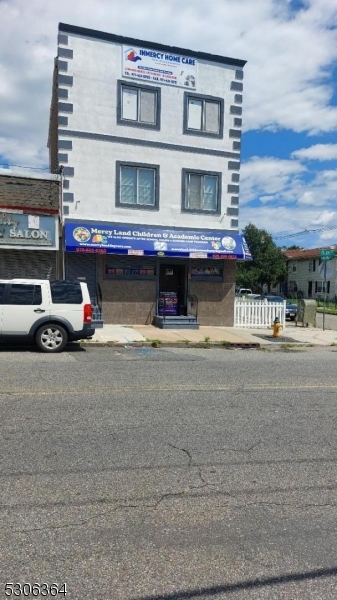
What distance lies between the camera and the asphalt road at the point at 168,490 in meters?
2.90

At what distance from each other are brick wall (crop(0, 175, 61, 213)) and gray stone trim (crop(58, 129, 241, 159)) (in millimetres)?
1940

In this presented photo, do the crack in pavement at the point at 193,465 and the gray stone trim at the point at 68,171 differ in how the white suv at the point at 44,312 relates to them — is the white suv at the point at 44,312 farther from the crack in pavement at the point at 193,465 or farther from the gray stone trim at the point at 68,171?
the crack in pavement at the point at 193,465

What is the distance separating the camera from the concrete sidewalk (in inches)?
551

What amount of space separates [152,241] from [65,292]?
6014mm

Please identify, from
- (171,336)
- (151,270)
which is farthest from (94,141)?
(171,336)

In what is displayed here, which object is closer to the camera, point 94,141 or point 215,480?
point 215,480

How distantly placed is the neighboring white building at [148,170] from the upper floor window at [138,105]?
0.04 metres

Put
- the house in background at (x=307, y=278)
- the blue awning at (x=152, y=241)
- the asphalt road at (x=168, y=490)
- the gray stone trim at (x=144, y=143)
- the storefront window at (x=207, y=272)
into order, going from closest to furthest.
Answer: the asphalt road at (x=168, y=490), the blue awning at (x=152, y=241), the gray stone trim at (x=144, y=143), the storefront window at (x=207, y=272), the house in background at (x=307, y=278)

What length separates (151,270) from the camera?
17.9 m

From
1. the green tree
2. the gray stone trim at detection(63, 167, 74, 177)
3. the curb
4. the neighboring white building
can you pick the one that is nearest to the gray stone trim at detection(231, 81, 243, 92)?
the neighboring white building

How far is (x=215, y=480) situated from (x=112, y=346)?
9.09 m

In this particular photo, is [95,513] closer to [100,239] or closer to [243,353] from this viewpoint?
[243,353]

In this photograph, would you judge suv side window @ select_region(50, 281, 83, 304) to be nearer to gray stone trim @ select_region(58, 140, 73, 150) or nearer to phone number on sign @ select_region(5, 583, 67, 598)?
gray stone trim @ select_region(58, 140, 73, 150)

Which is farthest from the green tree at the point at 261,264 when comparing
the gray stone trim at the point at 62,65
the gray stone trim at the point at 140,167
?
the gray stone trim at the point at 62,65
